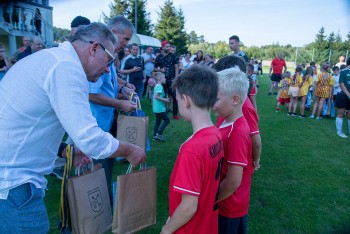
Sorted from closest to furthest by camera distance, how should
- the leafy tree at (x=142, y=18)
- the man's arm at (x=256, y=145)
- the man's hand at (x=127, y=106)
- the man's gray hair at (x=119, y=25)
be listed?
the man's arm at (x=256, y=145), the man's hand at (x=127, y=106), the man's gray hair at (x=119, y=25), the leafy tree at (x=142, y=18)

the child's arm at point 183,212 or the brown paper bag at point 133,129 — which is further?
the brown paper bag at point 133,129

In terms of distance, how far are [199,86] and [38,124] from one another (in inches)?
36.4

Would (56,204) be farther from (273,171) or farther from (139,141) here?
(273,171)

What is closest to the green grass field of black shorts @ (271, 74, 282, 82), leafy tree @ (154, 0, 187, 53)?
black shorts @ (271, 74, 282, 82)

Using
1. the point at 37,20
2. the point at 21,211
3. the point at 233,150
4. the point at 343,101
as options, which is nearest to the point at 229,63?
the point at 233,150

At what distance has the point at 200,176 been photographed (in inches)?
58.6

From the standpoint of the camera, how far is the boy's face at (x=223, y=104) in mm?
1993

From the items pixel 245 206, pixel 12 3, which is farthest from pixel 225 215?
pixel 12 3

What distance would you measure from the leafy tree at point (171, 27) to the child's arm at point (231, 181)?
146ft

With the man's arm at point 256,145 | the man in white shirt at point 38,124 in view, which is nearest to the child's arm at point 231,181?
the man's arm at point 256,145

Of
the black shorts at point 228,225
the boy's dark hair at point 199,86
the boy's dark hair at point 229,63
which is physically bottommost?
the black shorts at point 228,225

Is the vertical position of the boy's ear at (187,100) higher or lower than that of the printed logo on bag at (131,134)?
higher

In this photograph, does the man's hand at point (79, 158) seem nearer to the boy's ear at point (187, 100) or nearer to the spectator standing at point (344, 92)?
the boy's ear at point (187, 100)

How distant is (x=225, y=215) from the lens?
2078mm
